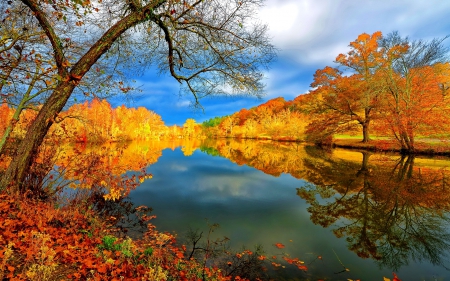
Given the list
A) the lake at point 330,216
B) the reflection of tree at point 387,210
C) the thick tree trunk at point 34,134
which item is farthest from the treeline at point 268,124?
the thick tree trunk at point 34,134

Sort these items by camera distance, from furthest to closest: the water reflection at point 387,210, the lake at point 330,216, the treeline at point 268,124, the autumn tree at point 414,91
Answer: the treeline at point 268,124 < the autumn tree at point 414,91 < the water reflection at point 387,210 < the lake at point 330,216

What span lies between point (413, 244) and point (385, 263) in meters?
1.55

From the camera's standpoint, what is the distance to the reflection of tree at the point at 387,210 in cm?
534

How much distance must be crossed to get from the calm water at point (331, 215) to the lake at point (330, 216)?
0.03 meters

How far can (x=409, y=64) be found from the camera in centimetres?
1975

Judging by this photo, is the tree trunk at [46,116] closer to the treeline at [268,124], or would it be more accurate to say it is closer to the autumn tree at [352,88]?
the autumn tree at [352,88]

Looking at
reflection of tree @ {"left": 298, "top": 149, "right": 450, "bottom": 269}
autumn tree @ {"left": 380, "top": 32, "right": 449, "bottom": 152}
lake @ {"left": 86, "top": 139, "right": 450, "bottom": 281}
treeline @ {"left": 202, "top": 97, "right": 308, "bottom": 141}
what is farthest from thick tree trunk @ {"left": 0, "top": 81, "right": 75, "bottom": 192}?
treeline @ {"left": 202, "top": 97, "right": 308, "bottom": 141}

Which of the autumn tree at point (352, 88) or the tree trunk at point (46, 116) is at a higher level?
the autumn tree at point (352, 88)

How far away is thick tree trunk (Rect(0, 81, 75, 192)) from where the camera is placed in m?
4.61

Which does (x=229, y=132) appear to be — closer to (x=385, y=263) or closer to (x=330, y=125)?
(x=330, y=125)

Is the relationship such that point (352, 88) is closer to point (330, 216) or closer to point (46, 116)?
point (330, 216)

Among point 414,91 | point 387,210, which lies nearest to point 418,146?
point 414,91

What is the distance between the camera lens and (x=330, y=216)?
748cm

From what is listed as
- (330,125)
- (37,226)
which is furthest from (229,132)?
(37,226)
